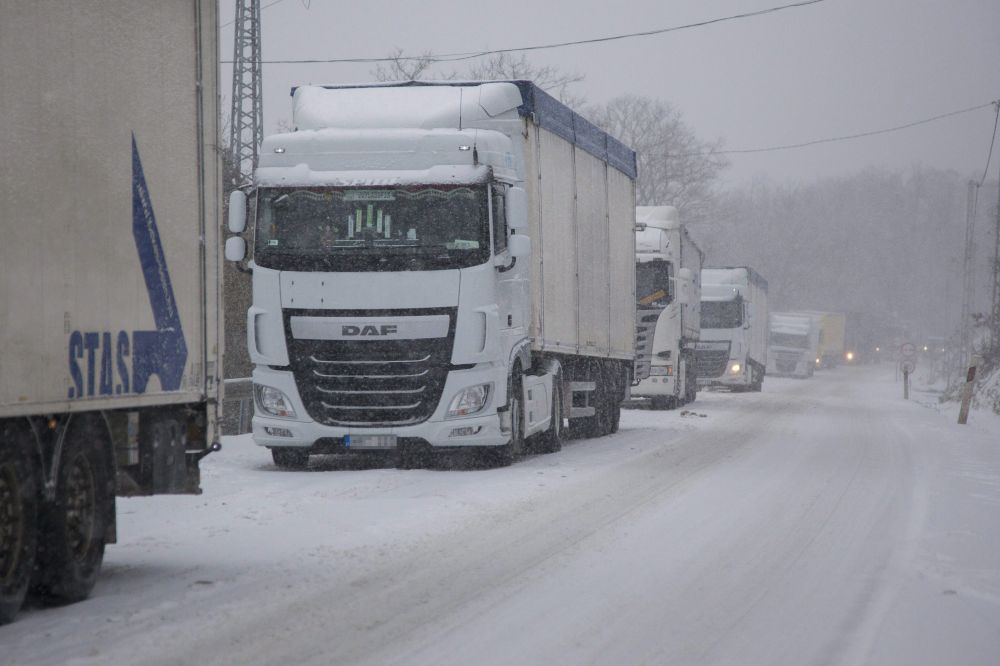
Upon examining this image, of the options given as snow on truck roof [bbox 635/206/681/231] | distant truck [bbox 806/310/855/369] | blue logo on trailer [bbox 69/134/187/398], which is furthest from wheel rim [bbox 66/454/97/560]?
distant truck [bbox 806/310/855/369]

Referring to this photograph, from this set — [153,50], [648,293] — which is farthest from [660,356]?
[153,50]

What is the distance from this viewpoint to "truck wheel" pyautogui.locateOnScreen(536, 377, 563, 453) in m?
17.7

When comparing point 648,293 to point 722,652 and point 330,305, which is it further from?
point 722,652

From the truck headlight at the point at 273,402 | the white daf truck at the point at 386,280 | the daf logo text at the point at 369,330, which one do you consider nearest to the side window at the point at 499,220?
the white daf truck at the point at 386,280

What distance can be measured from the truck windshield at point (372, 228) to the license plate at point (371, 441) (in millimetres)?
1733

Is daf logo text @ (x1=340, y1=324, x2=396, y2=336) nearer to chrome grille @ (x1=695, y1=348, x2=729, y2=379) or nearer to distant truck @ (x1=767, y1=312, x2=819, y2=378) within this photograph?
chrome grille @ (x1=695, y1=348, x2=729, y2=379)

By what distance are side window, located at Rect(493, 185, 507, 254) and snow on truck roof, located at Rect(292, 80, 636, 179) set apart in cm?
119

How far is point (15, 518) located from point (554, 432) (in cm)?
1162

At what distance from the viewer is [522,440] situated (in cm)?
1595

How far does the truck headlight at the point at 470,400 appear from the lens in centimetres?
1424

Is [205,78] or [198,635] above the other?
[205,78]

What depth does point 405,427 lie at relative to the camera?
14.2 meters

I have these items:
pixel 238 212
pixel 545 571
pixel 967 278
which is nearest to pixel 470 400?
pixel 238 212

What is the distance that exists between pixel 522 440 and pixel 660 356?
A: 52.0ft
